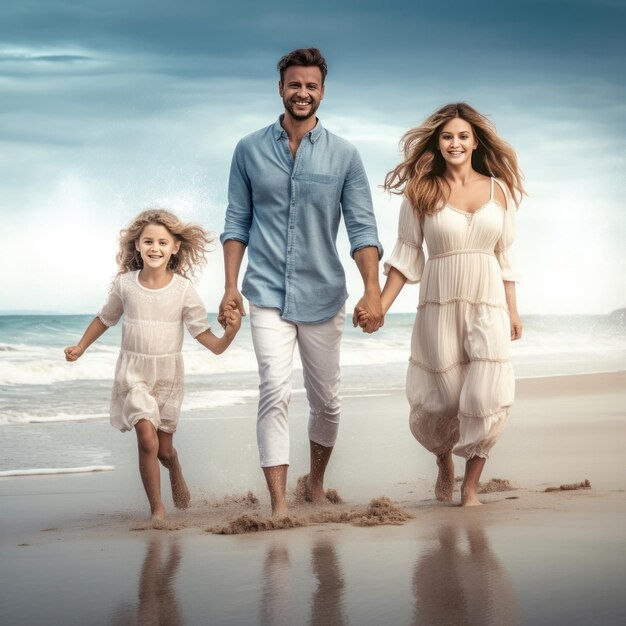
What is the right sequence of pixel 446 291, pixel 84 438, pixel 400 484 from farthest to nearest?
pixel 84 438 → pixel 400 484 → pixel 446 291

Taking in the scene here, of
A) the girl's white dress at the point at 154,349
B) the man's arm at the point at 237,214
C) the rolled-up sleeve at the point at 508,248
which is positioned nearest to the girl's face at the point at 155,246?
the girl's white dress at the point at 154,349

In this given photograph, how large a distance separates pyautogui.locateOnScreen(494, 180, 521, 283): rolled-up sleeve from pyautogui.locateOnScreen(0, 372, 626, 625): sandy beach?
3.54 ft

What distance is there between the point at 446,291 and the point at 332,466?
2049mm

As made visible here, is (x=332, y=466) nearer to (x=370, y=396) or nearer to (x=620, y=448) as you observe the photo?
(x=620, y=448)

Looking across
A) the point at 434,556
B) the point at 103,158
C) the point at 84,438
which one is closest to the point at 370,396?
the point at 84,438

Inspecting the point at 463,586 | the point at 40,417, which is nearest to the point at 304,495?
the point at 463,586

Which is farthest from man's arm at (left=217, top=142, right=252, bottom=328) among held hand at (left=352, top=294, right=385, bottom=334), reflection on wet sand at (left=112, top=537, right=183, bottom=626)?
reflection on wet sand at (left=112, top=537, right=183, bottom=626)

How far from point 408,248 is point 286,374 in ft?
2.89

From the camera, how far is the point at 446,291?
17.5ft

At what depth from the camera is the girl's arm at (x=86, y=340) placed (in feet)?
19.0

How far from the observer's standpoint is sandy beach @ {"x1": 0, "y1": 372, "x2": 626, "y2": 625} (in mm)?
3346

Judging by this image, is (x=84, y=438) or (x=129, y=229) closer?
(x=129, y=229)

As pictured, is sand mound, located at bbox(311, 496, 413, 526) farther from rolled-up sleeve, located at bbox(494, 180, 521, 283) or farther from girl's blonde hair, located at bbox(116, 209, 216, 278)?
girl's blonde hair, located at bbox(116, 209, 216, 278)

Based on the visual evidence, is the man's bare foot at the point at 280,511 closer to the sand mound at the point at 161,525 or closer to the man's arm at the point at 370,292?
the sand mound at the point at 161,525
